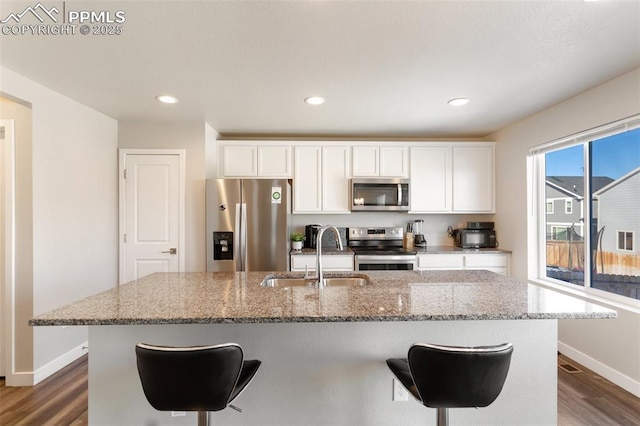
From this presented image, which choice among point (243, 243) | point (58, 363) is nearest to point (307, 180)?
point (243, 243)

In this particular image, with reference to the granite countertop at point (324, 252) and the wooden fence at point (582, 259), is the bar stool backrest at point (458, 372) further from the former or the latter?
the granite countertop at point (324, 252)

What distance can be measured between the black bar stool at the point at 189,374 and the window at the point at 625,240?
9.68ft

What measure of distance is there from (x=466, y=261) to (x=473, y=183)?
1.01 metres

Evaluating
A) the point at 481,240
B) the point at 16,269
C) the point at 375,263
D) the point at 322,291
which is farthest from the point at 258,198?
the point at 481,240

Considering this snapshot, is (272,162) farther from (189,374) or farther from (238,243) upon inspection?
(189,374)

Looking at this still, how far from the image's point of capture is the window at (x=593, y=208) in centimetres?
233

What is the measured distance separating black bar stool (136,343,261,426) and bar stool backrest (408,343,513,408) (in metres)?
0.72

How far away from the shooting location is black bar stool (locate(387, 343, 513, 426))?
44.2 inches

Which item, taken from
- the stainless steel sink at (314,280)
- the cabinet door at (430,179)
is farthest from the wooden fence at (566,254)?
the stainless steel sink at (314,280)

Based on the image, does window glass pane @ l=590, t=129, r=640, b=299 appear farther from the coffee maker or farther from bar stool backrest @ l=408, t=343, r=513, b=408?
bar stool backrest @ l=408, t=343, r=513, b=408

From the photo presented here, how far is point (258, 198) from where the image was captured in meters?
3.33

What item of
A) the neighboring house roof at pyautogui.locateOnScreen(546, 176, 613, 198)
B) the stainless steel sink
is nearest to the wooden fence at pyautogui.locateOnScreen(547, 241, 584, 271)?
the neighboring house roof at pyautogui.locateOnScreen(546, 176, 613, 198)

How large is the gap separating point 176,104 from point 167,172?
870 millimetres

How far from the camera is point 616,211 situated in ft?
8.02
